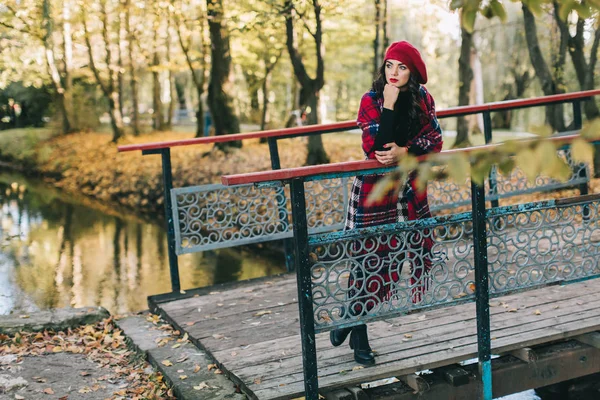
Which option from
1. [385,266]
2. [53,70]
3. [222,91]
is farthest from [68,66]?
[385,266]

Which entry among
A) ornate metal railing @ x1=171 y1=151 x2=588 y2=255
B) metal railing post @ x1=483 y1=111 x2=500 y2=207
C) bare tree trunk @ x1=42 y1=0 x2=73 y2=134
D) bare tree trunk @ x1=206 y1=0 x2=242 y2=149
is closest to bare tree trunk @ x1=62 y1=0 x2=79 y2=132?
bare tree trunk @ x1=42 y1=0 x2=73 y2=134

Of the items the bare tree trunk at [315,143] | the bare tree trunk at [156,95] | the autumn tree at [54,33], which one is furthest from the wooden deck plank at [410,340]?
the bare tree trunk at [156,95]

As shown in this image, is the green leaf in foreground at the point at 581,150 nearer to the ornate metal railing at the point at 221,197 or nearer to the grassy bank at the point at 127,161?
the ornate metal railing at the point at 221,197

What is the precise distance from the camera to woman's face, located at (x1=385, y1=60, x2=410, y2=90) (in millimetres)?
4109

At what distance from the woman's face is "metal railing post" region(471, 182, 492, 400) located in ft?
2.45

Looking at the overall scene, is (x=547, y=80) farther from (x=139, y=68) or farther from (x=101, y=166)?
(x=139, y=68)

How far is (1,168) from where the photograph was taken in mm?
28547

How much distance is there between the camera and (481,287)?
4.42 m

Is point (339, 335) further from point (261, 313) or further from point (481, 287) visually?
point (261, 313)

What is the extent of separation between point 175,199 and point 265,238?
891 mm

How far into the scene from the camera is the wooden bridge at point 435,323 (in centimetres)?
404

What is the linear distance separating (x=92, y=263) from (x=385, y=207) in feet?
28.7

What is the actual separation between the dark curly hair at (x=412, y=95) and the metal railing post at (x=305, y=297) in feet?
2.73

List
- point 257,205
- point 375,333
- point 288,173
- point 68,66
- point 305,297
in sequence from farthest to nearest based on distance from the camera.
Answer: point 68,66 → point 257,205 → point 375,333 → point 305,297 → point 288,173
